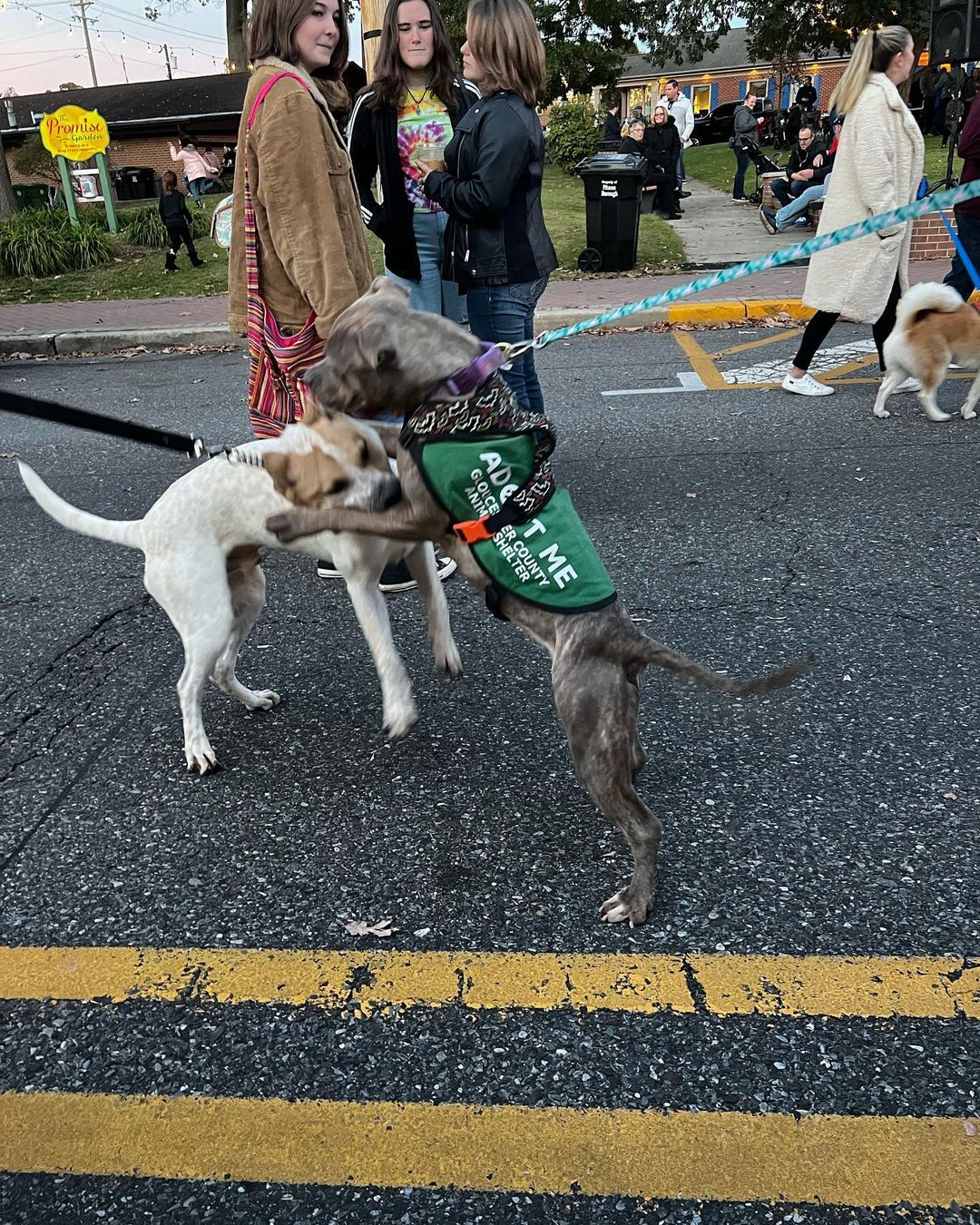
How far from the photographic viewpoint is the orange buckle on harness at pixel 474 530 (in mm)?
2223

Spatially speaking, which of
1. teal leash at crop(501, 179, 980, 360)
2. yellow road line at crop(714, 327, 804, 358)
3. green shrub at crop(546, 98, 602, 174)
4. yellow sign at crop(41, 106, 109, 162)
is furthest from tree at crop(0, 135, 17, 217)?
teal leash at crop(501, 179, 980, 360)

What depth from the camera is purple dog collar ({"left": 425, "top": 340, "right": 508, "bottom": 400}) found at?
2.23m

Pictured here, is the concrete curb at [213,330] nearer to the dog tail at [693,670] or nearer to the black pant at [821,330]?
the black pant at [821,330]

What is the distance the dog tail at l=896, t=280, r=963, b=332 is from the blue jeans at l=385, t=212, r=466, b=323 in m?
2.91

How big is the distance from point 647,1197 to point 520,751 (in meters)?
1.48

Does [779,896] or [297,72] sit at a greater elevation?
[297,72]

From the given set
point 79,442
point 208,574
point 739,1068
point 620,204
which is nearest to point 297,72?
point 208,574

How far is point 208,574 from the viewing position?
2773mm

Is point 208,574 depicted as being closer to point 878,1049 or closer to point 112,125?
point 878,1049

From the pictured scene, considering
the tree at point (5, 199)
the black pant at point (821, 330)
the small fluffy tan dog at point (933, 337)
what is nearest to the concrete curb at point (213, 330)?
the black pant at point (821, 330)

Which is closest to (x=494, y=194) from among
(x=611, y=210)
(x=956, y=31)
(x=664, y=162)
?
(x=611, y=210)

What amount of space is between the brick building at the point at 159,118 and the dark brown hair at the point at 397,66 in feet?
125

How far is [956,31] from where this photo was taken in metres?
9.79

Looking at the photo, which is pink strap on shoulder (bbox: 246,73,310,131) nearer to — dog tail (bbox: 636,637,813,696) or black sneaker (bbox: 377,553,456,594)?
black sneaker (bbox: 377,553,456,594)
